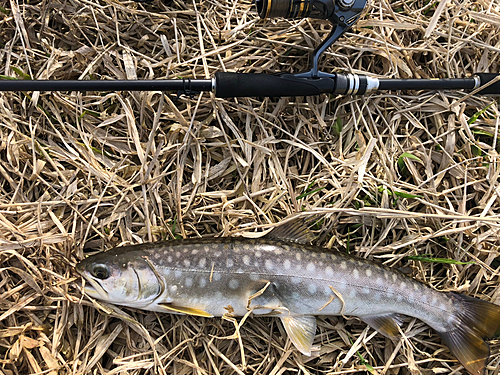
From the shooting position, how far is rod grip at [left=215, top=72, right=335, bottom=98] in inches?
80.4

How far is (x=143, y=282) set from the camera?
1.98m

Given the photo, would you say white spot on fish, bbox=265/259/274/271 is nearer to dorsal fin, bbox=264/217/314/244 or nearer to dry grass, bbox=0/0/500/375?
dorsal fin, bbox=264/217/314/244

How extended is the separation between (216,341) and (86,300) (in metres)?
0.83

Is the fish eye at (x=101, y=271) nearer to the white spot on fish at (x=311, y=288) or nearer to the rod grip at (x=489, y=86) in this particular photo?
the white spot on fish at (x=311, y=288)

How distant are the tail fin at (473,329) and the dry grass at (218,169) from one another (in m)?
0.11

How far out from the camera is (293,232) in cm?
220

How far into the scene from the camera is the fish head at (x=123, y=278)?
197 cm

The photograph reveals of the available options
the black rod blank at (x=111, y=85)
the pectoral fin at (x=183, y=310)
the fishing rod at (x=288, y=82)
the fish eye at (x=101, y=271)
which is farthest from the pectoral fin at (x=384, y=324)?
the black rod blank at (x=111, y=85)

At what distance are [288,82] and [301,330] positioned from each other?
1.48 metres

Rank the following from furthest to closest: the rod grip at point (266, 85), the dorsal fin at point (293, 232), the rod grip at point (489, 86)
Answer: the rod grip at point (489, 86)
the dorsal fin at point (293, 232)
the rod grip at point (266, 85)

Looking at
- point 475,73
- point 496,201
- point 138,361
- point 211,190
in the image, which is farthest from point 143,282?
point 475,73

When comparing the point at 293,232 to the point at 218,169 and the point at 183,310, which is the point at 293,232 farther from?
the point at 183,310

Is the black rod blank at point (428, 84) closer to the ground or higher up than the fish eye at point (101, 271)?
higher up

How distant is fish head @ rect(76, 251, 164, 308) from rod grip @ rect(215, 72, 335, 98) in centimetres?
107
